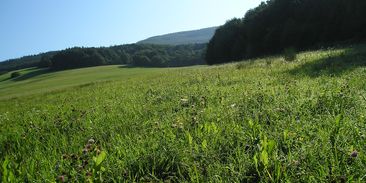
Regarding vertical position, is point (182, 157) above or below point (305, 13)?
below

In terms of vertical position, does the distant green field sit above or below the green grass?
below

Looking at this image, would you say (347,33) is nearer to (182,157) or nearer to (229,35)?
(229,35)

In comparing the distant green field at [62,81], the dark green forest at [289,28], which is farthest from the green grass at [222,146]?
the dark green forest at [289,28]

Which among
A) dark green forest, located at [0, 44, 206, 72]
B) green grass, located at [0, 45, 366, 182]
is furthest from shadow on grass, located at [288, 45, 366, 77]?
dark green forest, located at [0, 44, 206, 72]

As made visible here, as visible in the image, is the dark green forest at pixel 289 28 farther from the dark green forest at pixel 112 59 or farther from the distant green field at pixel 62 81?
the dark green forest at pixel 112 59

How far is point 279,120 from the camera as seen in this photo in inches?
181

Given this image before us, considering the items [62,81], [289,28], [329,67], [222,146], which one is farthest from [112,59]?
[222,146]

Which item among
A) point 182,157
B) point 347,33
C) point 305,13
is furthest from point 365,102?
point 305,13

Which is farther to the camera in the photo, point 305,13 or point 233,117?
Result: point 305,13

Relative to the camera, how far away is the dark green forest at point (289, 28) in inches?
2076

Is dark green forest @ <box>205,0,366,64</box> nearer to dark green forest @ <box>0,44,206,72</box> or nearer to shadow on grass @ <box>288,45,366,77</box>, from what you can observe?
shadow on grass @ <box>288,45,366,77</box>

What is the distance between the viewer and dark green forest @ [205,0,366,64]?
52.7 metres

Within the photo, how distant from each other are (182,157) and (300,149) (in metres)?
1.20

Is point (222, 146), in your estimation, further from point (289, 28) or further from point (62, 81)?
point (62, 81)
